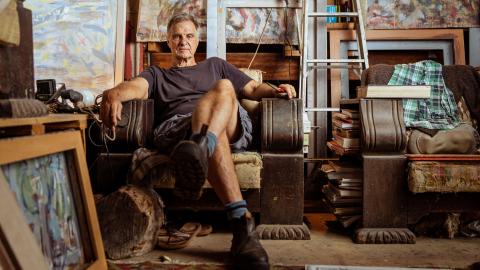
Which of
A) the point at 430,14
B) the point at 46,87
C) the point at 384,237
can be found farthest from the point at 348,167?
the point at 430,14

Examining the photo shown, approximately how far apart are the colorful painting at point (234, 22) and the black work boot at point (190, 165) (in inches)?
76.8

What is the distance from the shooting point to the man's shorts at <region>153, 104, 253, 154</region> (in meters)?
2.07

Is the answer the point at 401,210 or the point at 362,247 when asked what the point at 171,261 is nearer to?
the point at 362,247

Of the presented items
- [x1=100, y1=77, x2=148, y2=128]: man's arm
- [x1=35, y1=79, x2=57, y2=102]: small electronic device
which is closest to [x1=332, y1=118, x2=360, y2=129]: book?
[x1=100, y1=77, x2=148, y2=128]: man's arm

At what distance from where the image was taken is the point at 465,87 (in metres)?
2.64

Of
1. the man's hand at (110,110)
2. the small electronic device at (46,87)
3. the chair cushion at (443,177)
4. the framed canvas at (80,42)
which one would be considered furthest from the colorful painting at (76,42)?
the chair cushion at (443,177)

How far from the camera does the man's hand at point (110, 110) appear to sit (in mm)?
1981

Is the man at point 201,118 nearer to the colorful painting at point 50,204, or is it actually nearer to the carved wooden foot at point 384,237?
the colorful painting at point 50,204

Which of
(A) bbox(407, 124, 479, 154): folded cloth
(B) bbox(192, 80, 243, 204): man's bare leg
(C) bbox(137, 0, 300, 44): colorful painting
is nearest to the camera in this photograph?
(B) bbox(192, 80, 243, 204): man's bare leg

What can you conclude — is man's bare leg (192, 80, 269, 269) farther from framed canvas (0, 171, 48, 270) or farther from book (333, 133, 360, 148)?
framed canvas (0, 171, 48, 270)

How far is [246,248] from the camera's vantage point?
174 centimetres

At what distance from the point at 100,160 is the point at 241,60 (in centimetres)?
172

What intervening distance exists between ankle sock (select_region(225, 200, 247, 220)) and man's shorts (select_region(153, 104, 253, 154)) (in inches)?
14.1

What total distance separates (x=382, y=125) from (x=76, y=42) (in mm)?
2241
